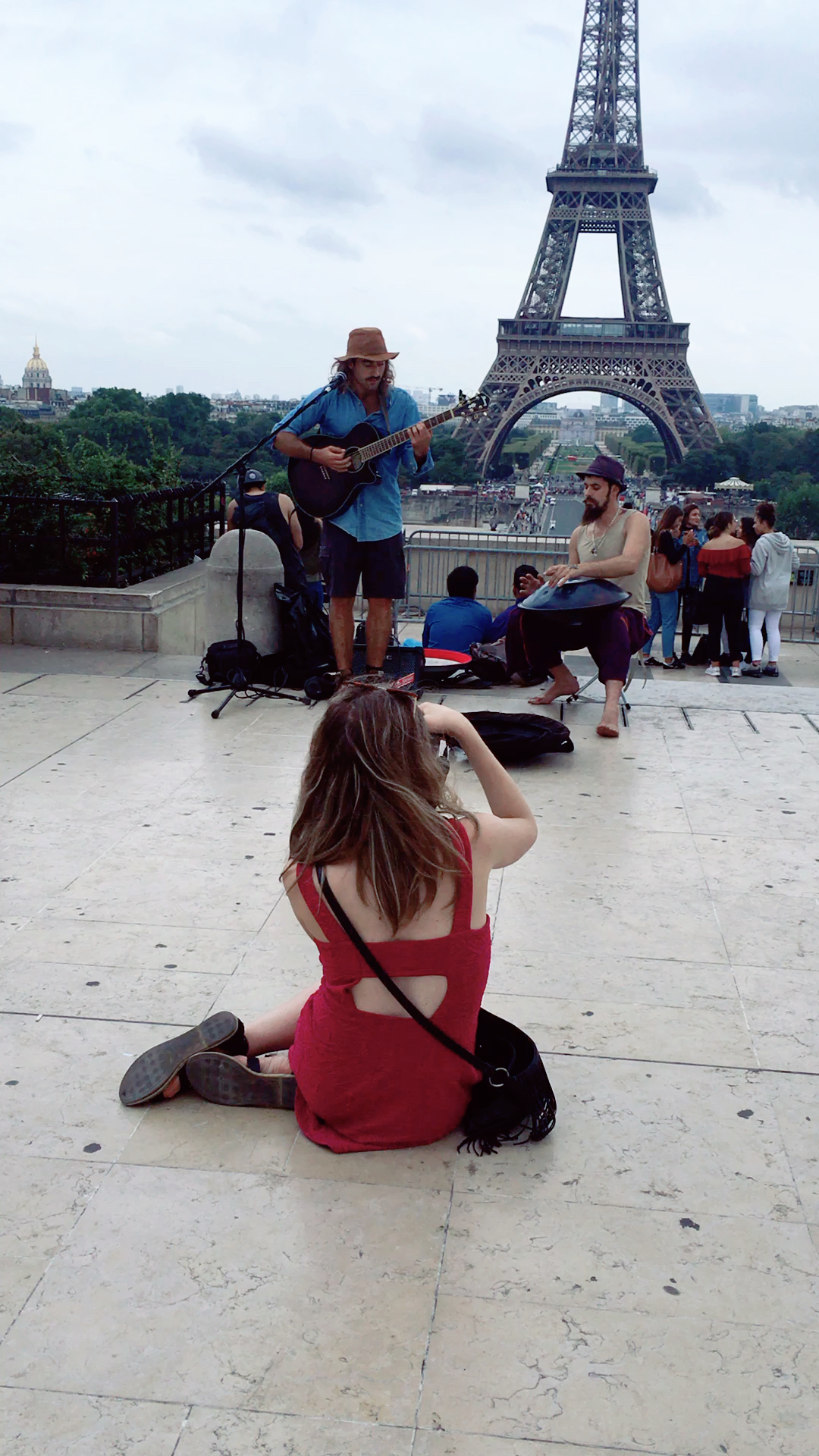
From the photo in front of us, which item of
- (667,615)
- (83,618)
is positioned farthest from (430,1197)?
(667,615)

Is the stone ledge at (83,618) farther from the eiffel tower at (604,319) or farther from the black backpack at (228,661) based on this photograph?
the eiffel tower at (604,319)

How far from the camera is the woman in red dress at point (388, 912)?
2.57 m

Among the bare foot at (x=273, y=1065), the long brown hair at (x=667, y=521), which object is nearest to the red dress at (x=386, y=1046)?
the bare foot at (x=273, y=1065)

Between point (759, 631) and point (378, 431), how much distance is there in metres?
4.95

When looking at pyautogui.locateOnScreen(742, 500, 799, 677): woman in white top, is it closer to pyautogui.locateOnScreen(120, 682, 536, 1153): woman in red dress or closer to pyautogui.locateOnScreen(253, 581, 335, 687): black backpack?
pyautogui.locateOnScreen(253, 581, 335, 687): black backpack

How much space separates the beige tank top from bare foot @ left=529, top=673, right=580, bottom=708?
0.50m

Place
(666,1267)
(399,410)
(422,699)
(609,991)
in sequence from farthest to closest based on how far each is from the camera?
(422,699) → (399,410) → (609,991) → (666,1267)

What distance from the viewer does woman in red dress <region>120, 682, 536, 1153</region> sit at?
257 centimetres

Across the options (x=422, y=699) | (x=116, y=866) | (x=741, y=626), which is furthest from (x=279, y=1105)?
(x=741, y=626)

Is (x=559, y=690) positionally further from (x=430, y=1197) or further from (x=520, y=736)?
(x=430, y=1197)

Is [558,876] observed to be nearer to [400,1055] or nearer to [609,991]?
[609,991]

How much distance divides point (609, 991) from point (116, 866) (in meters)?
1.81

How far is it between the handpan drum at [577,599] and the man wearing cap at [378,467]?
0.80m

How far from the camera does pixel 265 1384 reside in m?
2.15
